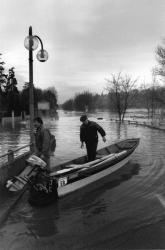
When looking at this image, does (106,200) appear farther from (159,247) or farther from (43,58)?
(43,58)

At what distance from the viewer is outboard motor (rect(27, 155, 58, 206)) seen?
7.58 m

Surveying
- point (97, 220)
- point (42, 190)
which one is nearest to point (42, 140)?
point (42, 190)

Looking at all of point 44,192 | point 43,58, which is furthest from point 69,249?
point 43,58

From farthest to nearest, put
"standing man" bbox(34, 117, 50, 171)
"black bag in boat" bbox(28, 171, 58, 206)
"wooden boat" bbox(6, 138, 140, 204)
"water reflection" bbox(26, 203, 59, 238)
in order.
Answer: "standing man" bbox(34, 117, 50, 171) → "wooden boat" bbox(6, 138, 140, 204) → "black bag in boat" bbox(28, 171, 58, 206) → "water reflection" bbox(26, 203, 59, 238)

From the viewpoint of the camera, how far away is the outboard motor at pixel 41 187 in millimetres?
7578

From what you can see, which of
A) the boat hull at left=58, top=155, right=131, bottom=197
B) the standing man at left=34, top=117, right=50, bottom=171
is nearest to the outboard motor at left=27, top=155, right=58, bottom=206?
the boat hull at left=58, top=155, right=131, bottom=197

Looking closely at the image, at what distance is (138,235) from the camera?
5629 mm

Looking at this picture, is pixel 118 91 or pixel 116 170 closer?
pixel 116 170

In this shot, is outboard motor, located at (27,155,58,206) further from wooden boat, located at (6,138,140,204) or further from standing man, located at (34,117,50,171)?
standing man, located at (34,117,50,171)

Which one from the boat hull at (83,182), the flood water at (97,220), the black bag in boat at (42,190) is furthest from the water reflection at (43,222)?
the boat hull at (83,182)

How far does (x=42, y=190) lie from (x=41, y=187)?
0.09 metres

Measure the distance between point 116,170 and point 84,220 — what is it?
492 cm

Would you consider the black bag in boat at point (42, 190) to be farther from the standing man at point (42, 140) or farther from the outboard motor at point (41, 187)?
the standing man at point (42, 140)

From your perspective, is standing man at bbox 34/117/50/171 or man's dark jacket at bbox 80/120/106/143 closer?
standing man at bbox 34/117/50/171
